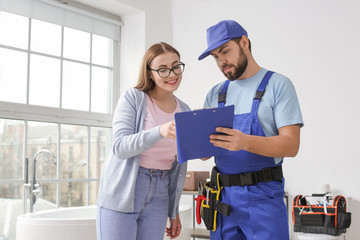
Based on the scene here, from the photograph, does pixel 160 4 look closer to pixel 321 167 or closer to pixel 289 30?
pixel 289 30

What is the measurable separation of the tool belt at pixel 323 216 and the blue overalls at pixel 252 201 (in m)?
1.59

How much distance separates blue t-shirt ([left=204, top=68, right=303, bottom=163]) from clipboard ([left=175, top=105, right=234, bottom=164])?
237mm

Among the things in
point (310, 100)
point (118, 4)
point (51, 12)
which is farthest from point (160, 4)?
point (310, 100)

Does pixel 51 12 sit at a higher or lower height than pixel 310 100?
higher

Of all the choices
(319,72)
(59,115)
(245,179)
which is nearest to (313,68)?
(319,72)

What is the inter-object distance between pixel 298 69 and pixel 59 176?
7.37 feet

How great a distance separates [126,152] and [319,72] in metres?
2.49

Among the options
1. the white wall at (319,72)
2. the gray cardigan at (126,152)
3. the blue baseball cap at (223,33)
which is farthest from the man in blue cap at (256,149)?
the white wall at (319,72)

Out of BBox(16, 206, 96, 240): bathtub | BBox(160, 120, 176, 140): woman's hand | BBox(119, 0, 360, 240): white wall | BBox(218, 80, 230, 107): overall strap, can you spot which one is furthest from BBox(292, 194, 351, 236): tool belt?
BBox(160, 120, 176, 140): woman's hand

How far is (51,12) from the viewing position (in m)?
3.87

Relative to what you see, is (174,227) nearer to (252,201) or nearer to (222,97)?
(252,201)

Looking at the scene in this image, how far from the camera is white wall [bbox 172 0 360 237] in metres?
3.49

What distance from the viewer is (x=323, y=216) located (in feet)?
10.3

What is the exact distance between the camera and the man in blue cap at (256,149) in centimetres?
163
